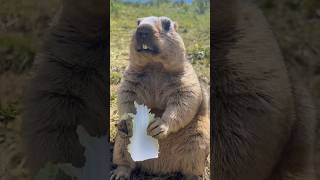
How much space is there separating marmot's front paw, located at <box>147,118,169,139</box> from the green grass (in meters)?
0.24

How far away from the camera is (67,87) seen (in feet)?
15.6

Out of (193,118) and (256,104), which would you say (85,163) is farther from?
(256,104)

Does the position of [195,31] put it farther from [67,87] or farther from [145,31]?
[67,87]

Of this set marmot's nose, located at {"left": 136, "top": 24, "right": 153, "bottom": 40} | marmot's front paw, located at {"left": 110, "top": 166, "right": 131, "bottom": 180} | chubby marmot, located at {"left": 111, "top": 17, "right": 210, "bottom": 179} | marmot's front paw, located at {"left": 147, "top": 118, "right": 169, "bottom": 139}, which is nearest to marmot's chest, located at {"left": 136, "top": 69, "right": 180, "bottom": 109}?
chubby marmot, located at {"left": 111, "top": 17, "right": 210, "bottom": 179}

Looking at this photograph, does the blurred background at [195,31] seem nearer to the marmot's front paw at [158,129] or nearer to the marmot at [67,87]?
the marmot at [67,87]

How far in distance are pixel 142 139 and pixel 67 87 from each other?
61 centimetres

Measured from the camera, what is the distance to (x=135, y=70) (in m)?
4.69

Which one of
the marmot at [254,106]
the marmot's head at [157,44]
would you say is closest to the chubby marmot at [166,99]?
the marmot's head at [157,44]

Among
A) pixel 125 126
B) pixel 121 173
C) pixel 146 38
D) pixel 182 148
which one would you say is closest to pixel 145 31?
pixel 146 38

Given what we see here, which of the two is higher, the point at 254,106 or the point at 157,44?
the point at 157,44

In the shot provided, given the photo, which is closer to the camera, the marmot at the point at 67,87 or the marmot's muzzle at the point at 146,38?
the marmot's muzzle at the point at 146,38

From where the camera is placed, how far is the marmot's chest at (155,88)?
467 cm

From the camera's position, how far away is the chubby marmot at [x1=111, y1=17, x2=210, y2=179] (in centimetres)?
463

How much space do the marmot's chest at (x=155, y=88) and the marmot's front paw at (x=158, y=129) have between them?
0.11 metres
